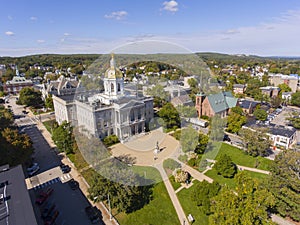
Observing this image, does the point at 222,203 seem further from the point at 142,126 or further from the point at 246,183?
the point at 142,126

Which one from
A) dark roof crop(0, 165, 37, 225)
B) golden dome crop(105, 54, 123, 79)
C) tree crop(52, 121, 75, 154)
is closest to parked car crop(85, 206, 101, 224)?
dark roof crop(0, 165, 37, 225)

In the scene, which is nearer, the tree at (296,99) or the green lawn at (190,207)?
the green lawn at (190,207)

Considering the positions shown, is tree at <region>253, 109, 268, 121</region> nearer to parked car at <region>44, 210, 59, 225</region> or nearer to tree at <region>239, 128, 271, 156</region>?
tree at <region>239, 128, 271, 156</region>

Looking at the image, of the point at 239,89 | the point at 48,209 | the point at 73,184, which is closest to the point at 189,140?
the point at 73,184

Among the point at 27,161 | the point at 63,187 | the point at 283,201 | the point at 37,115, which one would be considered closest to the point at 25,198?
the point at 63,187

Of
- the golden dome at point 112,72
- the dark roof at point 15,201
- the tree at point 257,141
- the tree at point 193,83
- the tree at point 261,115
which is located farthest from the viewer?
→ the tree at point 193,83

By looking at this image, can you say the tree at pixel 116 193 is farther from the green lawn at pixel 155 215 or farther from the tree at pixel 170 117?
the tree at pixel 170 117

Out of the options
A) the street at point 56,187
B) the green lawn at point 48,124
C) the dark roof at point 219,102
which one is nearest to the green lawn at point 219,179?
the street at point 56,187
